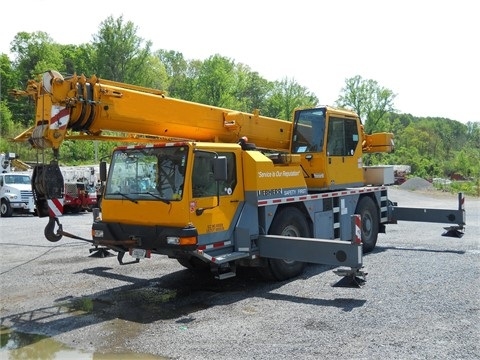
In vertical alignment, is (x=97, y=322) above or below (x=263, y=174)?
below

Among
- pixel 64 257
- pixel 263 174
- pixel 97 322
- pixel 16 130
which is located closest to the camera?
pixel 97 322

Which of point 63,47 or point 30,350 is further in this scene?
point 63,47

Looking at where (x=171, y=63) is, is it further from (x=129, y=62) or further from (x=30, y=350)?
(x=30, y=350)

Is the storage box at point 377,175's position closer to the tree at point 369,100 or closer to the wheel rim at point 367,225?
the wheel rim at point 367,225

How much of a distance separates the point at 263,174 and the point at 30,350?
443cm

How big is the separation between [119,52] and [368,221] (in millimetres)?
44057

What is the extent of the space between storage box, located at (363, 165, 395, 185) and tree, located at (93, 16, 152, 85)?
4271 cm

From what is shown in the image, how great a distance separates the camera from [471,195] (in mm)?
38344

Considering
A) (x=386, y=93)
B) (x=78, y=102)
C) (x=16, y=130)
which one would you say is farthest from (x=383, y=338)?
(x=386, y=93)

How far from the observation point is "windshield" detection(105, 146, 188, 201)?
24.5 feet

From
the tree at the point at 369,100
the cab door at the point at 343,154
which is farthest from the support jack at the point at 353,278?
the tree at the point at 369,100

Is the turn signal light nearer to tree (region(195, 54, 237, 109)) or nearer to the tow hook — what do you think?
the tow hook

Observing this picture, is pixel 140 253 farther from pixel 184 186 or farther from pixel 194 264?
pixel 194 264

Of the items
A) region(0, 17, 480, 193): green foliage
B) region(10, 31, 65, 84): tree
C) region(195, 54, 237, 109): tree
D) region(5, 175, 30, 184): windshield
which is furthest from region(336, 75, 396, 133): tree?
region(5, 175, 30, 184): windshield
